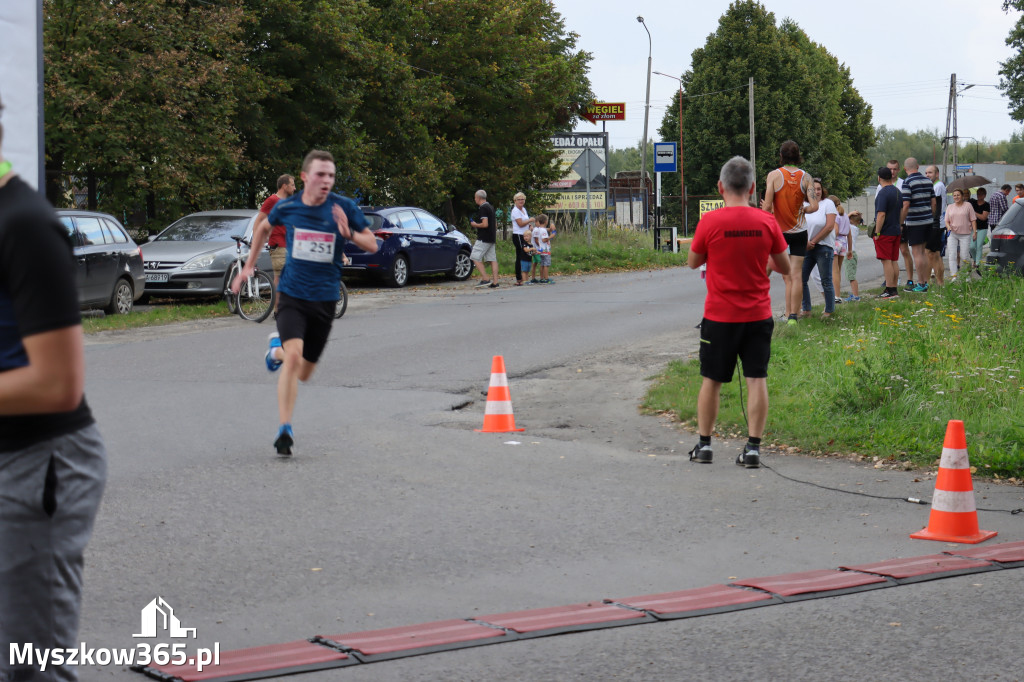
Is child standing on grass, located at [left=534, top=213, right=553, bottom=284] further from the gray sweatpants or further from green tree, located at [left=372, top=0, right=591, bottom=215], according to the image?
the gray sweatpants

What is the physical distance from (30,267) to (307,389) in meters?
8.56

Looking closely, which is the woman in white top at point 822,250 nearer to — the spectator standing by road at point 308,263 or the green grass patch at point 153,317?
the spectator standing by road at point 308,263

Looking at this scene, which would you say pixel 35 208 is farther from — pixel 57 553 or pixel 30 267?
pixel 57 553

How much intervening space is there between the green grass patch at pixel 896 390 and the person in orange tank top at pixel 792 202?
1.09 m

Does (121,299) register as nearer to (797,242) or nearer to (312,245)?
(797,242)

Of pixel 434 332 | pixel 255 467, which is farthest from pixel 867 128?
pixel 255 467

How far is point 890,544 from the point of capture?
238 inches

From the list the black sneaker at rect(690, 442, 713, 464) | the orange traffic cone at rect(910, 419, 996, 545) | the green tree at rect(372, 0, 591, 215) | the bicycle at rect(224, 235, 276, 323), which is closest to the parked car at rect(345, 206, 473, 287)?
the bicycle at rect(224, 235, 276, 323)

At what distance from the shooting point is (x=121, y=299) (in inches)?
722

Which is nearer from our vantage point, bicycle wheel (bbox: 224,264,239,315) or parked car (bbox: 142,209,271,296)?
bicycle wheel (bbox: 224,264,239,315)

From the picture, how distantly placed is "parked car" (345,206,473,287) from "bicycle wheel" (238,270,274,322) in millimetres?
5246

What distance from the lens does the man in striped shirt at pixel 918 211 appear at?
16906 mm

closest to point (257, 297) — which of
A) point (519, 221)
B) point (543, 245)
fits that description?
point (519, 221)

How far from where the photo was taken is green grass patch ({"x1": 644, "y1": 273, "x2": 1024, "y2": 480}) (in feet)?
27.2
